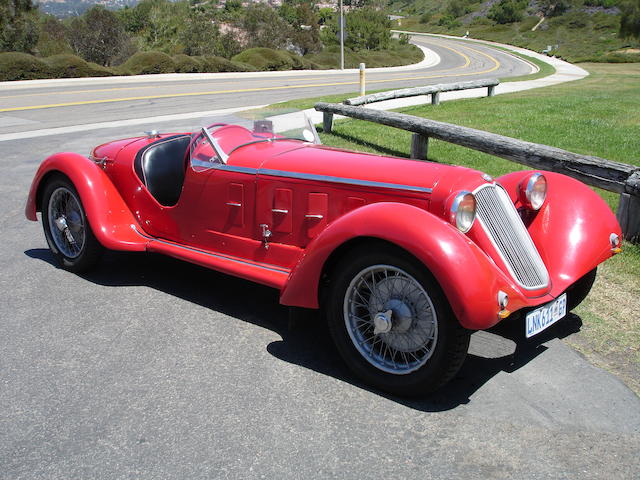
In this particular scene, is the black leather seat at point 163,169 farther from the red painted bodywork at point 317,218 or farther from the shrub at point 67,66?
the shrub at point 67,66

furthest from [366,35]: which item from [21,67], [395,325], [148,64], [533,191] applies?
[395,325]

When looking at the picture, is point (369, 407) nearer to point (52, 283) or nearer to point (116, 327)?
point (116, 327)

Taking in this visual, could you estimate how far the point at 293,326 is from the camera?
3.94 metres

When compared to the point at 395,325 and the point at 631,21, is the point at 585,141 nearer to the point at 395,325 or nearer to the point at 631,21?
the point at 395,325

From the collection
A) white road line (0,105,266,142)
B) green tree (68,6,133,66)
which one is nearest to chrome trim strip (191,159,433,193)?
white road line (0,105,266,142)

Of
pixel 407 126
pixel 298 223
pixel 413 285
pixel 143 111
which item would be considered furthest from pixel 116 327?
pixel 143 111

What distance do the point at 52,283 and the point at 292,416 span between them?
105 inches

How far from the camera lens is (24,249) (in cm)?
574

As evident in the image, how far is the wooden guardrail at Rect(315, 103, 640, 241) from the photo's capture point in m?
5.50

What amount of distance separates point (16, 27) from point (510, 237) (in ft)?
115

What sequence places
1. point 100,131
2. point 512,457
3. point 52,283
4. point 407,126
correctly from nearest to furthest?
point 512,457 < point 52,283 < point 407,126 < point 100,131

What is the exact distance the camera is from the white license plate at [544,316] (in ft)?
11.2

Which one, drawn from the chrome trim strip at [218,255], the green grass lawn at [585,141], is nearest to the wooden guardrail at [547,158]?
the green grass lawn at [585,141]

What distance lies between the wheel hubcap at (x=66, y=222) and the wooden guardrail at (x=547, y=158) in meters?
4.51
